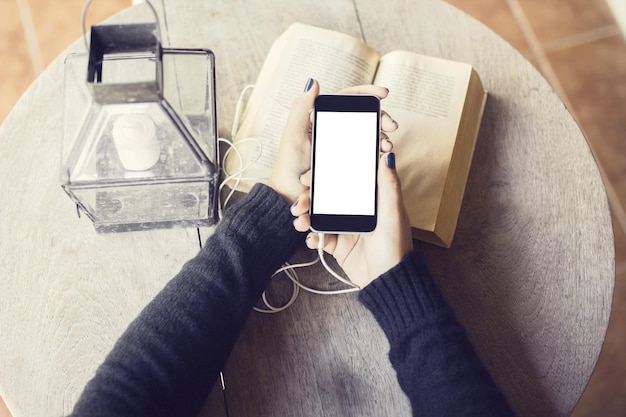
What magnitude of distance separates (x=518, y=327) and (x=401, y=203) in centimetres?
22

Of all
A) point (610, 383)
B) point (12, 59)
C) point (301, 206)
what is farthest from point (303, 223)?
point (12, 59)

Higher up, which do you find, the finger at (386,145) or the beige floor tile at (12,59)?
the finger at (386,145)

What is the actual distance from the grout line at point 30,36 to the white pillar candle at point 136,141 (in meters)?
0.91

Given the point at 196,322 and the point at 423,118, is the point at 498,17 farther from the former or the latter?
the point at 196,322

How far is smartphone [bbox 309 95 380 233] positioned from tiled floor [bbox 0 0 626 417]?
0.88 metres

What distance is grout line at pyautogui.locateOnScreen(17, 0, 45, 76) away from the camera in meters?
1.33

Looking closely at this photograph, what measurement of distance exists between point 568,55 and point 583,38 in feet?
0.24

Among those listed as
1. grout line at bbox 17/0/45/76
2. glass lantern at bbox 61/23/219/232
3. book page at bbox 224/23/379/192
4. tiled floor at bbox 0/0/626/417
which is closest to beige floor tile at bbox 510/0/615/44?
tiled floor at bbox 0/0/626/417

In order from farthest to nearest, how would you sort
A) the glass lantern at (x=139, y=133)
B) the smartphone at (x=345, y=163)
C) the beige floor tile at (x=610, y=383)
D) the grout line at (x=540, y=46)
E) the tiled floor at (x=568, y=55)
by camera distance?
the grout line at (x=540, y=46), the tiled floor at (x=568, y=55), the beige floor tile at (x=610, y=383), the smartphone at (x=345, y=163), the glass lantern at (x=139, y=133)

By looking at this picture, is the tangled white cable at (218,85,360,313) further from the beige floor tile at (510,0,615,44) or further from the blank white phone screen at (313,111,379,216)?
the beige floor tile at (510,0,615,44)

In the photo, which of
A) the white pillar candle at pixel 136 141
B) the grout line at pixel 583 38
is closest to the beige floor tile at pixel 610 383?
the grout line at pixel 583 38

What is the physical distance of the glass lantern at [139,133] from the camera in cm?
53

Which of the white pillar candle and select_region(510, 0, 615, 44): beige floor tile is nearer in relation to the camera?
the white pillar candle

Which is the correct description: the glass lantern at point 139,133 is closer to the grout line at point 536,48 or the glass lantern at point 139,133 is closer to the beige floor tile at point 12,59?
the beige floor tile at point 12,59
